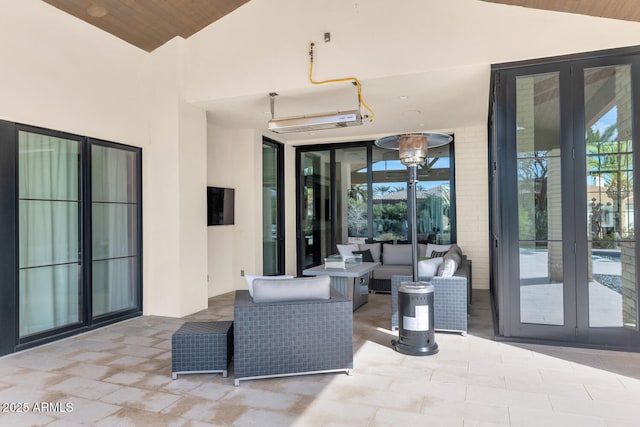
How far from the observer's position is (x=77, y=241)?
491 centimetres

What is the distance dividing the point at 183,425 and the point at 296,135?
20.1ft

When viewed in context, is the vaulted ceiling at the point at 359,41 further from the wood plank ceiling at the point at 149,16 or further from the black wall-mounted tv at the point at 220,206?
the black wall-mounted tv at the point at 220,206

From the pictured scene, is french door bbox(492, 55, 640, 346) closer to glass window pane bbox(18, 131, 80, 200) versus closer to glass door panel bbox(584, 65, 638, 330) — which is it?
glass door panel bbox(584, 65, 638, 330)

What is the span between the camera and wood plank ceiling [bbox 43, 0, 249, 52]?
4.65m

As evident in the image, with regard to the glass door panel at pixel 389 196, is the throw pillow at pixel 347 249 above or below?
below

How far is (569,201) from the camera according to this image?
13.7ft

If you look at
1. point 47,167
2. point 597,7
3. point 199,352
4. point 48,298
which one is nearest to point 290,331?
point 199,352

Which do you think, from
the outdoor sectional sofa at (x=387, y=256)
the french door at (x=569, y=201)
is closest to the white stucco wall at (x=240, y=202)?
the outdoor sectional sofa at (x=387, y=256)

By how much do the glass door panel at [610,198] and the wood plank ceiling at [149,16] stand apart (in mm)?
4264

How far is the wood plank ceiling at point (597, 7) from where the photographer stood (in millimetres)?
3725

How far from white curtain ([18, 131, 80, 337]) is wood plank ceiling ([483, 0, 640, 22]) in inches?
203

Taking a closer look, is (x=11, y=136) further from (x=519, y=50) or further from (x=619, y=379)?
(x=619, y=379)

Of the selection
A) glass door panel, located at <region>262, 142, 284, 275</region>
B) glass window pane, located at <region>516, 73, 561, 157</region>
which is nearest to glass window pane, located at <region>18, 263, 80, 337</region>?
glass door panel, located at <region>262, 142, 284, 275</region>

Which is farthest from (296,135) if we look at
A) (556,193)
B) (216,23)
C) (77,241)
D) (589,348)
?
(589,348)
